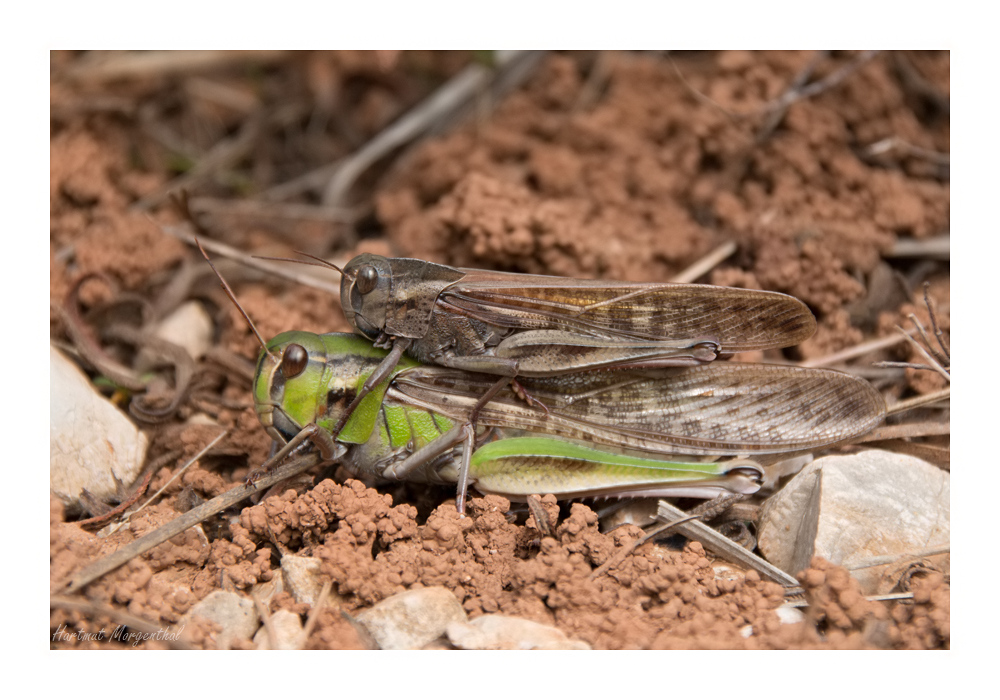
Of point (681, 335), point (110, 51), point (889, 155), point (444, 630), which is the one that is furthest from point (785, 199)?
point (110, 51)

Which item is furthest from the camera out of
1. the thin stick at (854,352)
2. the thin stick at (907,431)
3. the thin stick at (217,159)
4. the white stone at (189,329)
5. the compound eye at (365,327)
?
the thin stick at (217,159)

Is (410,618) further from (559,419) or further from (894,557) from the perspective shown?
(894,557)

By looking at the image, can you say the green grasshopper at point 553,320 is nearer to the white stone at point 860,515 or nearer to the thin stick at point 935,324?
the thin stick at point 935,324

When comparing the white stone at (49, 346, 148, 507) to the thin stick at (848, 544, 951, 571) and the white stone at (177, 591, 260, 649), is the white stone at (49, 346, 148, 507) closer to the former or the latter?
the white stone at (177, 591, 260, 649)

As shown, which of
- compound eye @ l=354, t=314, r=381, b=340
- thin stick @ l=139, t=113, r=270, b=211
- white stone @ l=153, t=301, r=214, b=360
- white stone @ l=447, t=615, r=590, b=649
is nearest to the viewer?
white stone @ l=447, t=615, r=590, b=649

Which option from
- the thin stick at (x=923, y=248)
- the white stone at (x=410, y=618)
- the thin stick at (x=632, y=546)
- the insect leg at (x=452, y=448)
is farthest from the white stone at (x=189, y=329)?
the thin stick at (x=923, y=248)

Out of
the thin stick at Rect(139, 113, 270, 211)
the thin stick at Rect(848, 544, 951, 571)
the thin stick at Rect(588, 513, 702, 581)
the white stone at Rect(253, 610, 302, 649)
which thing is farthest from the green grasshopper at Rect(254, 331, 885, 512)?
the thin stick at Rect(139, 113, 270, 211)
